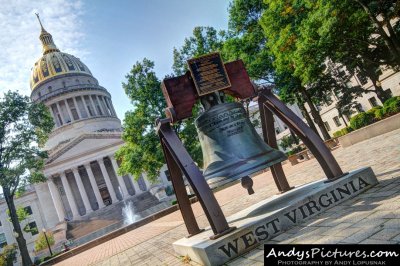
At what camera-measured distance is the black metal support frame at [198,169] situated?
438cm

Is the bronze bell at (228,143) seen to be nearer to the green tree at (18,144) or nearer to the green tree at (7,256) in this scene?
the green tree at (18,144)

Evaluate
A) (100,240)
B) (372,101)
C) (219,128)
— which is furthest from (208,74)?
(372,101)

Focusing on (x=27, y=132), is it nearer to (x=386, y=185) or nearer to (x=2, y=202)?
(x=386, y=185)

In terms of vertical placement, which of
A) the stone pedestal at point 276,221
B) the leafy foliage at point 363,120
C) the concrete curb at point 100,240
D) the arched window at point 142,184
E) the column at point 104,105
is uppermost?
the column at point 104,105

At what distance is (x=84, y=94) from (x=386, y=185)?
7278cm

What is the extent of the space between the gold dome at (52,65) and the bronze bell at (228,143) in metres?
77.4

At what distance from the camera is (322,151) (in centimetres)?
512

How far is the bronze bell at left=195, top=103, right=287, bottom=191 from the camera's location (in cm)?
479

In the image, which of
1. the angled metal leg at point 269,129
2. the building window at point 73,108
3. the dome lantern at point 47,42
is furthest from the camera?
the dome lantern at point 47,42

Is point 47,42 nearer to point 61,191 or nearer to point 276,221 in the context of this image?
point 61,191

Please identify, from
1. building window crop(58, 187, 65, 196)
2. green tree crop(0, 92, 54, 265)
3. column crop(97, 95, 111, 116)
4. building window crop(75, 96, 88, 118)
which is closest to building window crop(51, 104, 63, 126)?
building window crop(75, 96, 88, 118)

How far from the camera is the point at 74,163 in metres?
53.3

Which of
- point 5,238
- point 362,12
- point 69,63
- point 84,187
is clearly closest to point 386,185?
point 362,12

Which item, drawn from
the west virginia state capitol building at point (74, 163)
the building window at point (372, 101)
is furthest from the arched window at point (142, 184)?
the building window at point (372, 101)
